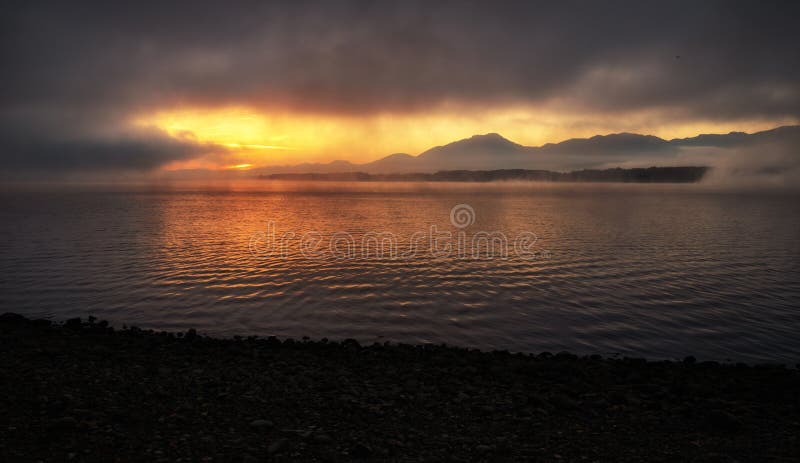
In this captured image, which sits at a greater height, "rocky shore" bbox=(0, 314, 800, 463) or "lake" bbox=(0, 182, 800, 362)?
"rocky shore" bbox=(0, 314, 800, 463)

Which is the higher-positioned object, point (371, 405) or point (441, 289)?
point (371, 405)

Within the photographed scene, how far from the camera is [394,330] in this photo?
18.9m

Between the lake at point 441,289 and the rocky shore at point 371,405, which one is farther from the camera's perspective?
the lake at point 441,289

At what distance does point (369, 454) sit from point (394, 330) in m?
10.6

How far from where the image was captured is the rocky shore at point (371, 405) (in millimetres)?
8430

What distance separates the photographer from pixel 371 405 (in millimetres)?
10570

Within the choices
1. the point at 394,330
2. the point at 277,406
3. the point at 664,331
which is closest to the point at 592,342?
the point at 664,331

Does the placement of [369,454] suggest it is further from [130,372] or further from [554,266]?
[554,266]

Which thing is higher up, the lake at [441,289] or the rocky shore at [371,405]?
the rocky shore at [371,405]

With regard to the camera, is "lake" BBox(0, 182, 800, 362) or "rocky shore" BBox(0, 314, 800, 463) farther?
"lake" BBox(0, 182, 800, 362)

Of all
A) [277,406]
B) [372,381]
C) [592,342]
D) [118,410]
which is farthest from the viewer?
[592,342]

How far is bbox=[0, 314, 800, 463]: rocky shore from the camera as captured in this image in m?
8.43

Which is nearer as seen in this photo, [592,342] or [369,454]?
[369,454]

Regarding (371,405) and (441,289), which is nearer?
(371,405)
